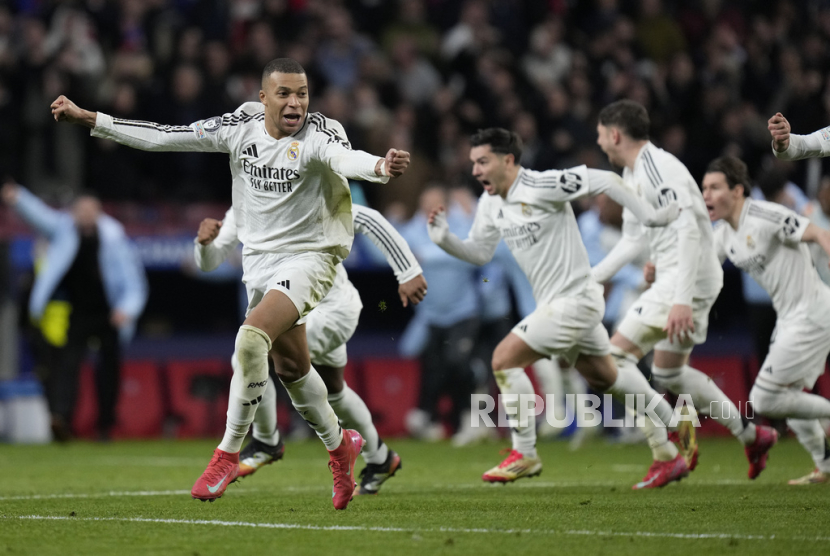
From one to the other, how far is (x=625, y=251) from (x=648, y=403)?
1.14 metres

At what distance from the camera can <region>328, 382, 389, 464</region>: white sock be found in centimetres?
809

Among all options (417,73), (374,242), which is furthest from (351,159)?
(417,73)

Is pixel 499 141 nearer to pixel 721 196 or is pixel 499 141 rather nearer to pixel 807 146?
pixel 721 196

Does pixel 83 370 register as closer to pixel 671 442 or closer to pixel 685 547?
pixel 671 442

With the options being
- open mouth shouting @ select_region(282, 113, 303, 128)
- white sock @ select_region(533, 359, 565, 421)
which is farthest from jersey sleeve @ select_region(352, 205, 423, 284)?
white sock @ select_region(533, 359, 565, 421)

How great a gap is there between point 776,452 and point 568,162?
17.6 feet

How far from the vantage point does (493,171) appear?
28.3 feet

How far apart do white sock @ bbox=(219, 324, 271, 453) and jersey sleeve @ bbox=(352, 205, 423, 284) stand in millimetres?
1078

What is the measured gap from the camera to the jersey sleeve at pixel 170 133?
6.90 metres

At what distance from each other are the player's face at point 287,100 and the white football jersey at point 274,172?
0.08 metres

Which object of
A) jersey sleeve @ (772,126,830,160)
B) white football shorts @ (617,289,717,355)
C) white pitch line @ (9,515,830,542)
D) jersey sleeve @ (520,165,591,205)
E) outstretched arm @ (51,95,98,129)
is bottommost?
white pitch line @ (9,515,830,542)

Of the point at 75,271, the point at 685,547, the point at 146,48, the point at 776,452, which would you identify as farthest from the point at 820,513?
the point at 146,48

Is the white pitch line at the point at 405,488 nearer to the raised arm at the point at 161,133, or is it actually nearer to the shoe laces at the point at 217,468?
the shoe laces at the point at 217,468

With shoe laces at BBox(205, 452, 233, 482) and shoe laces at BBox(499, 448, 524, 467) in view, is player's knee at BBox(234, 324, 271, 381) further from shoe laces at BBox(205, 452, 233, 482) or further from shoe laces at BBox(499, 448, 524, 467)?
shoe laces at BBox(499, 448, 524, 467)
